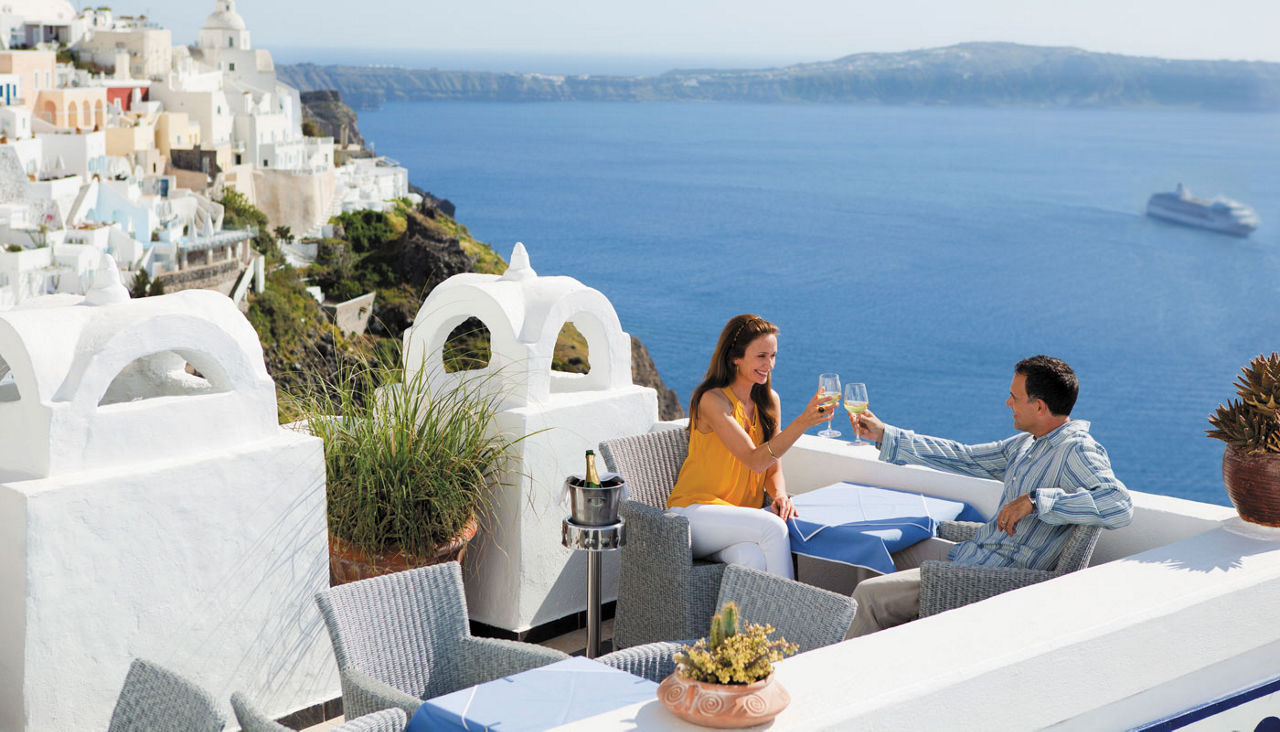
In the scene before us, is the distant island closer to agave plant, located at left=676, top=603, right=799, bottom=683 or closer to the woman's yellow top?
Result: the woman's yellow top

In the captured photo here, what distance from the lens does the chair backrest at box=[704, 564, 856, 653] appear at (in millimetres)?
2789

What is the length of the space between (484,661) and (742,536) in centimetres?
Answer: 107

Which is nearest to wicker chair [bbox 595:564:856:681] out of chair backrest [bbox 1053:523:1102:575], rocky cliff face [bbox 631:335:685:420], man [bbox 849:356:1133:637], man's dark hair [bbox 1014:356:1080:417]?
man [bbox 849:356:1133:637]

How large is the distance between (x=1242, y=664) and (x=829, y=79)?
120184 mm

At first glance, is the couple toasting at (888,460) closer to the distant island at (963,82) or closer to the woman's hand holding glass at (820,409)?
the woman's hand holding glass at (820,409)

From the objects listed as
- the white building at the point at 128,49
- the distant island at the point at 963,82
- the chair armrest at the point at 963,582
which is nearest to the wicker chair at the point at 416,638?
the chair armrest at the point at 963,582

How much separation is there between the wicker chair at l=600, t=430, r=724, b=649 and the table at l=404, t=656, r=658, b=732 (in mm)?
1066

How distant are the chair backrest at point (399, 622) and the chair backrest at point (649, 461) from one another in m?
1.15

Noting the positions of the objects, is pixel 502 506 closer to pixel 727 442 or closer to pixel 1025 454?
pixel 727 442

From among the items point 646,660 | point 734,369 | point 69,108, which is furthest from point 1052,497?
point 69,108

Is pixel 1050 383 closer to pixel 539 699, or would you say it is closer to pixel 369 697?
pixel 539 699

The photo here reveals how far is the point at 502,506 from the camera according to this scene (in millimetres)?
4371

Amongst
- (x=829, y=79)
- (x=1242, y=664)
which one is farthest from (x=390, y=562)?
(x=829, y=79)

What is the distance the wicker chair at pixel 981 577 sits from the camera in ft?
10.6
